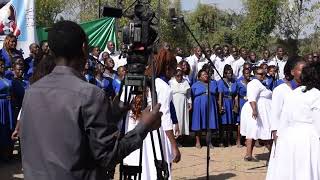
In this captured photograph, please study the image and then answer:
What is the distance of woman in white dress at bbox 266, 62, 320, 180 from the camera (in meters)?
5.15

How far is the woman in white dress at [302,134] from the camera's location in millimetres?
5152

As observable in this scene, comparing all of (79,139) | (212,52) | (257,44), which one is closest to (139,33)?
(79,139)

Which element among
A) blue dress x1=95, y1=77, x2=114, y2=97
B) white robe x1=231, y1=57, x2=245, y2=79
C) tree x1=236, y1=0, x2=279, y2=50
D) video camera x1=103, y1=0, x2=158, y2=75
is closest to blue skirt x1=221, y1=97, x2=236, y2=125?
white robe x1=231, y1=57, x2=245, y2=79

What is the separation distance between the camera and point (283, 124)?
18.1 ft

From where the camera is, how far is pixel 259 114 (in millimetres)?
9398

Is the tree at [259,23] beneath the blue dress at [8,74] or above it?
above

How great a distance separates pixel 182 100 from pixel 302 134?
204 inches

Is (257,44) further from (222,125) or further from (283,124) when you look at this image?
(283,124)

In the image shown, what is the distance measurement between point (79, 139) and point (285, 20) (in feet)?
94.6

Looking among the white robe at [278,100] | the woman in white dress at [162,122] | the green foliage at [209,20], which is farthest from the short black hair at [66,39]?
the green foliage at [209,20]

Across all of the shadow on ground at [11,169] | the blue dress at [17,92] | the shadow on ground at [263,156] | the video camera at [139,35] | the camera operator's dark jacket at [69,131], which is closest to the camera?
the camera operator's dark jacket at [69,131]

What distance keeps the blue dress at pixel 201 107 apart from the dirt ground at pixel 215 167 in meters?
0.62

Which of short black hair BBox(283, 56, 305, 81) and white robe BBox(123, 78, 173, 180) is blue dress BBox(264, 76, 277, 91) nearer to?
short black hair BBox(283, 56, 305, 81)

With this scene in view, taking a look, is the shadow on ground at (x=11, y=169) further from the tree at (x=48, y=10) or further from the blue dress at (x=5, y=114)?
the tree at (x=48, y=10)
